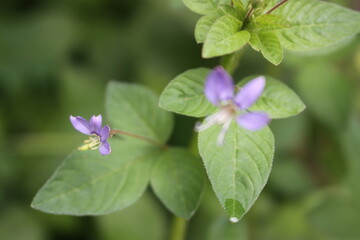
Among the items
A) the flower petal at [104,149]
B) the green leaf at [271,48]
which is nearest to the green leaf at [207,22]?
the green leaf at [271,48]

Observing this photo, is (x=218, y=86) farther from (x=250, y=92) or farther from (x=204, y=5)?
(x=204, y=5)

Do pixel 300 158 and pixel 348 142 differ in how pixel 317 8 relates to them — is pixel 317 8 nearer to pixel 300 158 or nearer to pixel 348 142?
pixel 348 142

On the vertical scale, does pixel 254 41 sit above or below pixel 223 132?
above

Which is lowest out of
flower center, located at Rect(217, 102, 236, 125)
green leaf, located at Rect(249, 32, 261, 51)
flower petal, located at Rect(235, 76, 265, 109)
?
flower center, located at Rect(217, 102, 236, 125)

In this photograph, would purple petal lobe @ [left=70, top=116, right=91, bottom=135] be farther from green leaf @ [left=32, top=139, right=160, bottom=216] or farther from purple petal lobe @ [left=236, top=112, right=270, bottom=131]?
purple petal lobe @ [left=236, top=112, right=270, bottom=131]

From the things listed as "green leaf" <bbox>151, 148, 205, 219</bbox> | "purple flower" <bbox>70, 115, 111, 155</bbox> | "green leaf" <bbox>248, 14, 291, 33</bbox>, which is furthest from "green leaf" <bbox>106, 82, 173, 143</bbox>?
"green leaf" <bbox>248, 14, 291, 33</bbox>

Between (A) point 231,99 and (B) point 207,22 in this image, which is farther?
(B) point 207,22

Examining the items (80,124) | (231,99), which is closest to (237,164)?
(231,99)

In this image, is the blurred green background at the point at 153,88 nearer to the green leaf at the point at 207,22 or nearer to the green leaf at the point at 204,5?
the green leaf at the point at 204,5
